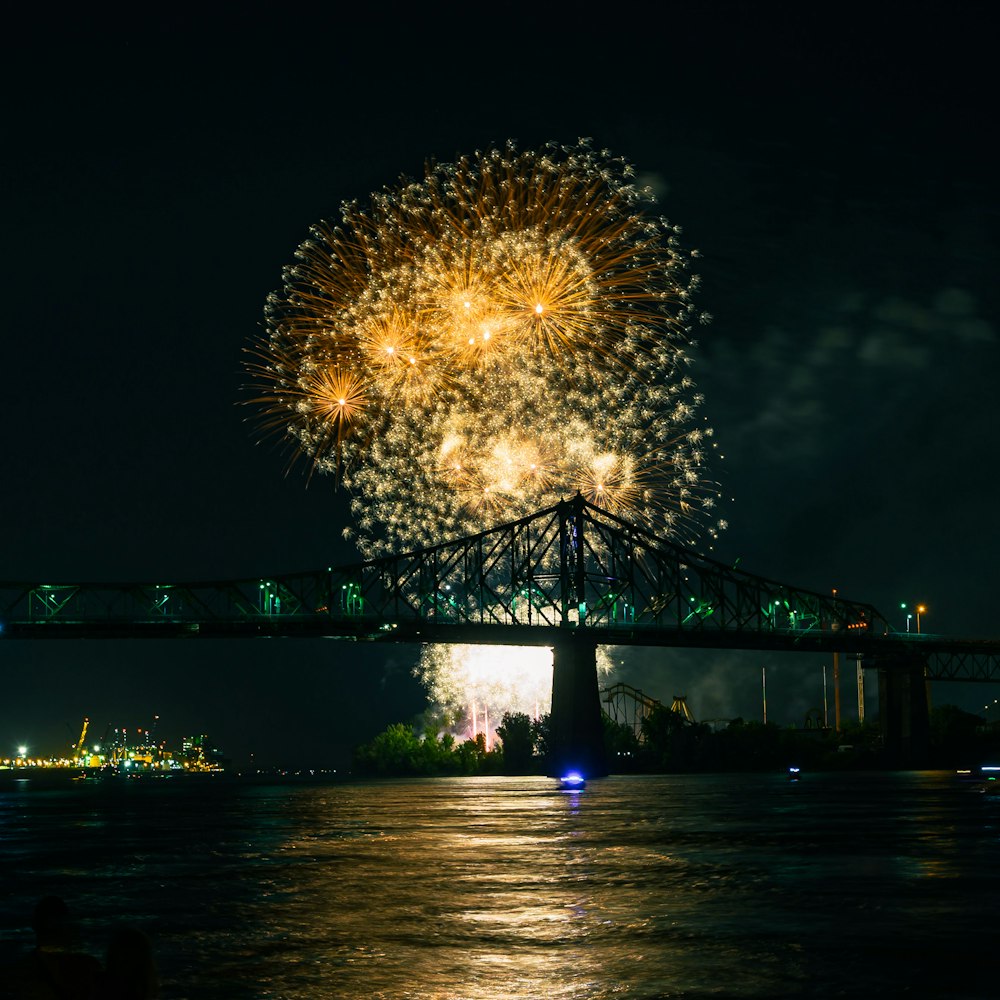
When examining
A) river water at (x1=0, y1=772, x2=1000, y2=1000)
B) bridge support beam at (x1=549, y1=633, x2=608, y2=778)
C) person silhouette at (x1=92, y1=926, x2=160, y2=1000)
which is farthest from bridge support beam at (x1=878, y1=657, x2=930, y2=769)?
person silhouette at (x1=92, y1=926, x2=160, y2=1000)

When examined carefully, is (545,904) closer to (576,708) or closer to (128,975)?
(128,975)

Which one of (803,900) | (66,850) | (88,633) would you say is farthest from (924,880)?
(88,633)

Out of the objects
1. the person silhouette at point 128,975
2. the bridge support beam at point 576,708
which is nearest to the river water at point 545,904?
the person silhouette at point 128,975

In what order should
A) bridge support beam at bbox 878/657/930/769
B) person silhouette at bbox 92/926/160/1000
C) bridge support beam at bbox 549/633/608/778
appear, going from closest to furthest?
person silhouette at bbox 92/926/160/1000 → bridge support beam at bbox 549/633/608/778 → bridge support beam at bbox 878/657/930/769

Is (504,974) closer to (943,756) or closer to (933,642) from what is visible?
(933,642)

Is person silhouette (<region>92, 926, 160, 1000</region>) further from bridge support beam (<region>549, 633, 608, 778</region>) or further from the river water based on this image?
bridge support beam (<region>549, 633, 608, 778</region>)

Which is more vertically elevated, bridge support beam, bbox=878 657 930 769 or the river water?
bridge support beam, bbox=878 657 930 769
